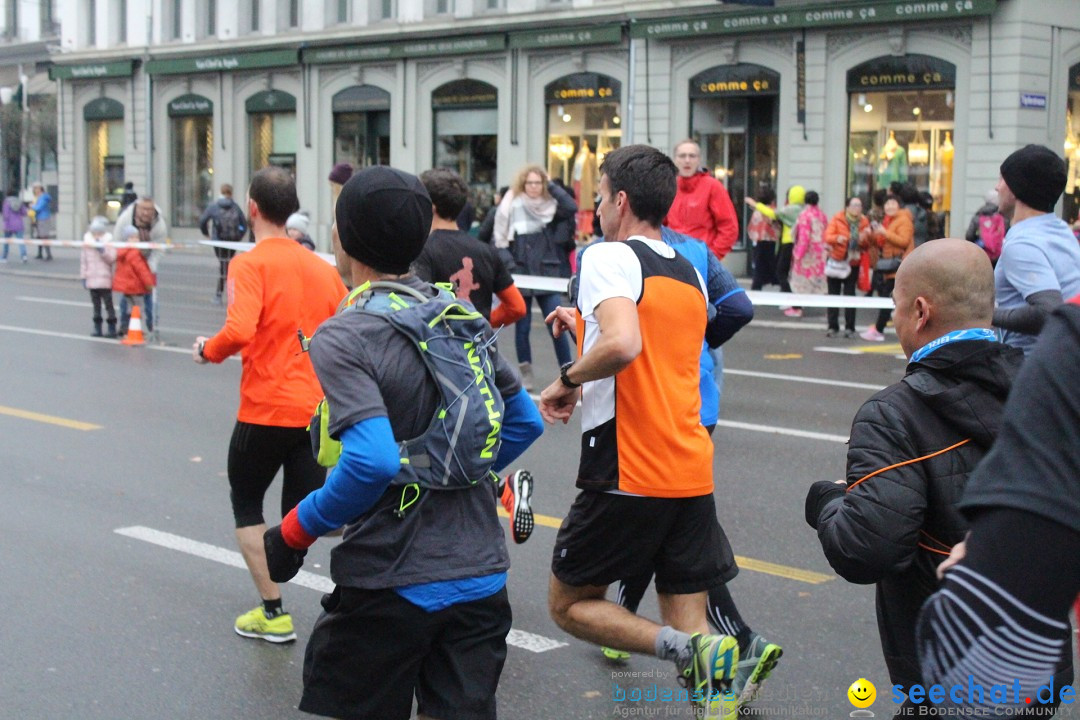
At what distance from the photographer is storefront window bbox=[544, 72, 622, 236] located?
28.3 m

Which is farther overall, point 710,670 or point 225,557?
point 225,557

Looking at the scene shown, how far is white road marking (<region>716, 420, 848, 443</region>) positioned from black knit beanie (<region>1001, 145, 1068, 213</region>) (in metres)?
4.34

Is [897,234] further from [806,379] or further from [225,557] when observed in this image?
[225,557]

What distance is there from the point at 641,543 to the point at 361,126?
31.0 metres

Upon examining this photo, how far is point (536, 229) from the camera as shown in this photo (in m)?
11.8

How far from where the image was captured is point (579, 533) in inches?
164

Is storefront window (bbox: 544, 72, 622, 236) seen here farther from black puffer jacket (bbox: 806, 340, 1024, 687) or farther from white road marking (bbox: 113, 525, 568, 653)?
black puffer jacket (bbox: 806, 340, 1024, 687)

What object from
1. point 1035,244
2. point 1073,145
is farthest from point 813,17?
point 1035,244

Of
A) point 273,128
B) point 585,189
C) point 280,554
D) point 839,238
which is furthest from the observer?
A: point 273,128

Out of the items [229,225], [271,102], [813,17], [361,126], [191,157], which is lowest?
[229,225]

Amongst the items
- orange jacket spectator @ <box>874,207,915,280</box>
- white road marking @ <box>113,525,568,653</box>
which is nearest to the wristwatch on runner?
white road marking @ <box>113,525,568,653</box>

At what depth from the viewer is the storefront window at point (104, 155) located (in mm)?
40644

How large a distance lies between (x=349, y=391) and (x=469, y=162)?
95.3 ft

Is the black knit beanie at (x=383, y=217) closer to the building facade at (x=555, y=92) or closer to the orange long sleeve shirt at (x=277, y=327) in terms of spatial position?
the orange long sleeve shirt at (x=277, y=327)
